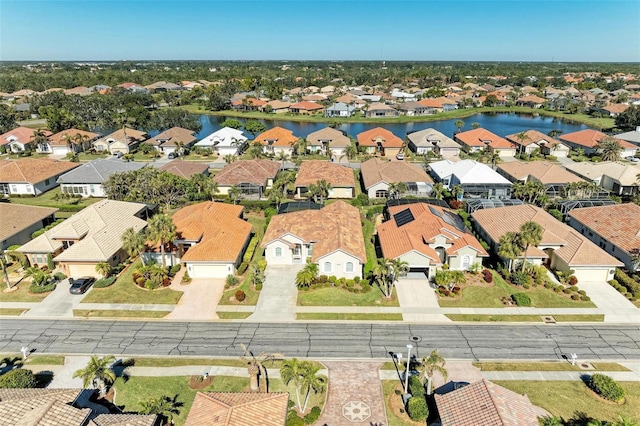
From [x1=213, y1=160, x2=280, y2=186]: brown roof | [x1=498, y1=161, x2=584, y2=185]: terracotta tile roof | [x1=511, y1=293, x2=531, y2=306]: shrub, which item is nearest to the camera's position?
[x1=511, y1=293, x2=531, y2=306]: shrub

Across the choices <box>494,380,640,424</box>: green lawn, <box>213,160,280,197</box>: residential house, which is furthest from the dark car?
<box>494,380,640,424</box>: green lawn

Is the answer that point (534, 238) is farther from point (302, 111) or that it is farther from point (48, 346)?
point (302, 111)

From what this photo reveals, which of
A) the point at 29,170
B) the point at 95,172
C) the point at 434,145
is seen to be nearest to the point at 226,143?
the point at 95,172

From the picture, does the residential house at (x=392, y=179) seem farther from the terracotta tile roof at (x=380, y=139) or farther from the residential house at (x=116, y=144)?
the residential house at (x=116, y=144)

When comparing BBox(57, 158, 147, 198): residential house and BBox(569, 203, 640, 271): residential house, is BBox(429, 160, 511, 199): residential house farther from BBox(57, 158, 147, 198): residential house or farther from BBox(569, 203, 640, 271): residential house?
BBox(57, 158, 147, 198): residential house

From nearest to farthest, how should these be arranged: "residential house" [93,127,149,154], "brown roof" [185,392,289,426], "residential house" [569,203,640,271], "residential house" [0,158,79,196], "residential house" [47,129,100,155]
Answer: "brown roof" [185,392,289,426] → "residential house" [569,203,640,271] → "residential house" [0,158,79,196] → "residential house" [47,129,100,155] → "residential house" [93,127,149,154]

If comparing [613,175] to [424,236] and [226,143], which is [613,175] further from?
[226,143]

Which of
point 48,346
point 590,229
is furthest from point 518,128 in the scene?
point 48,346
